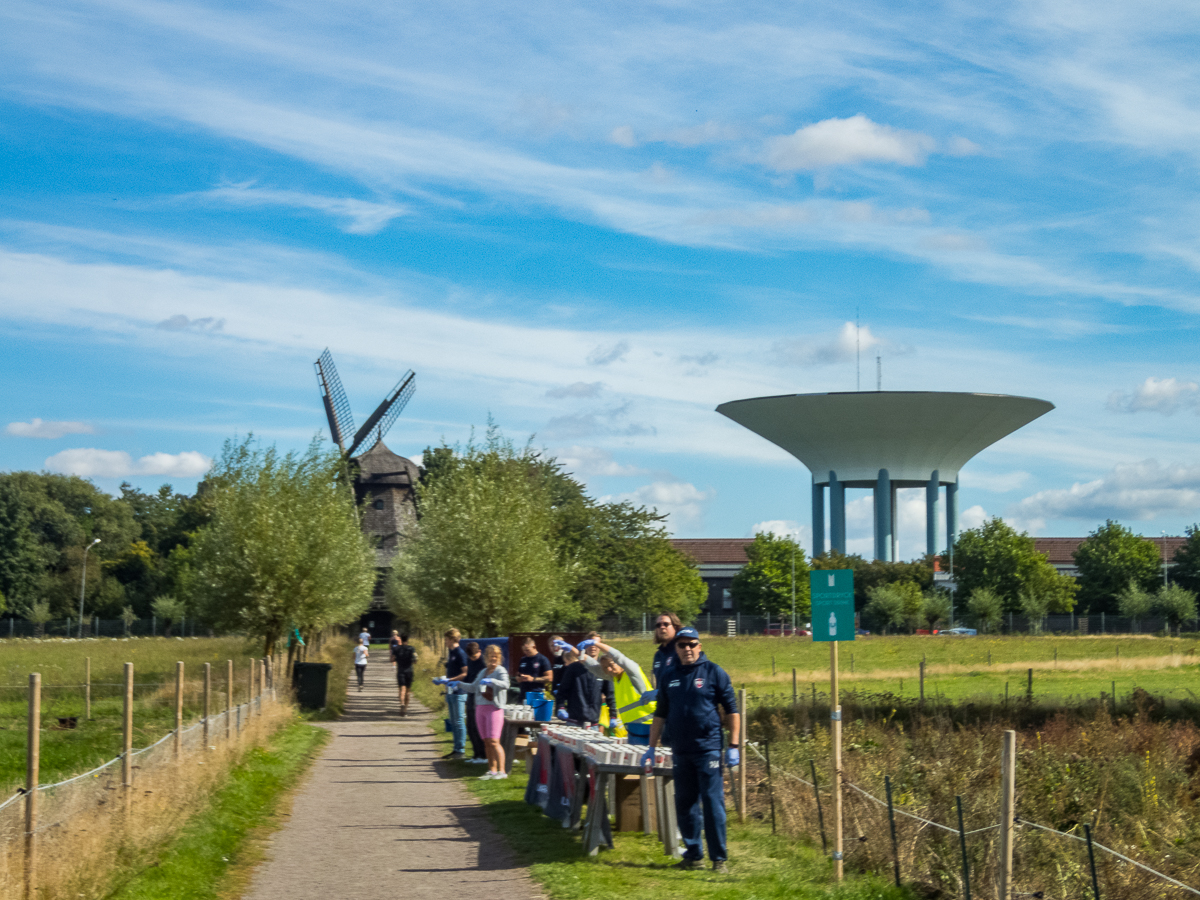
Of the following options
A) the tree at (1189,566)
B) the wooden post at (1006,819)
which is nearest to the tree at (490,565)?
the wooden post at (1006,819)

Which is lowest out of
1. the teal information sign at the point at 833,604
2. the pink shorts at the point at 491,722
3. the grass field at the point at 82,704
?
the grass field at the point at 82,704

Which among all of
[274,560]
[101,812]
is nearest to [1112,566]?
[274,560]

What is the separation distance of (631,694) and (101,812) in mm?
5284

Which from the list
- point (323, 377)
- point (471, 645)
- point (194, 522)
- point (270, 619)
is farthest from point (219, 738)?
point (194, 522)

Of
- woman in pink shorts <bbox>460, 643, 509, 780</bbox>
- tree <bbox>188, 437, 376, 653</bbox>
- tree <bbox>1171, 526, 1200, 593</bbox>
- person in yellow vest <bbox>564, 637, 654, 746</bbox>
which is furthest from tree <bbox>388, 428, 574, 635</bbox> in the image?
tree <bbox>1171, 526, 1200, 593</bbox>

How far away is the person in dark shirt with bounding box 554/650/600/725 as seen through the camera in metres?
15.7

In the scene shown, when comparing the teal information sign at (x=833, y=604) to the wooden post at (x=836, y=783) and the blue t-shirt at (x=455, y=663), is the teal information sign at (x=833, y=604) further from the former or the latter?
the blue t-shirt at (x=455, y=663)

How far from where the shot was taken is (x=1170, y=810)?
40.9 feet


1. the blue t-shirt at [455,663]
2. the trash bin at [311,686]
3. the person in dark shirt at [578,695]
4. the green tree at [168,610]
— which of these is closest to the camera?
the person in dark shirt at [578,695]

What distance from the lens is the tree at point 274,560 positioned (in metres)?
30.9

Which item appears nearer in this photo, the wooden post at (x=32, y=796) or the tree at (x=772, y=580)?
the wooden post at (x=32, y=796)

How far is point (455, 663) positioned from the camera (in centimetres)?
2162

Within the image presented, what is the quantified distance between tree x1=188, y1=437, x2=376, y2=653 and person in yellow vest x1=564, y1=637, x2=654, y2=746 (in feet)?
60.9

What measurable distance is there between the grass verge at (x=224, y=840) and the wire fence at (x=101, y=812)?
18 cm
